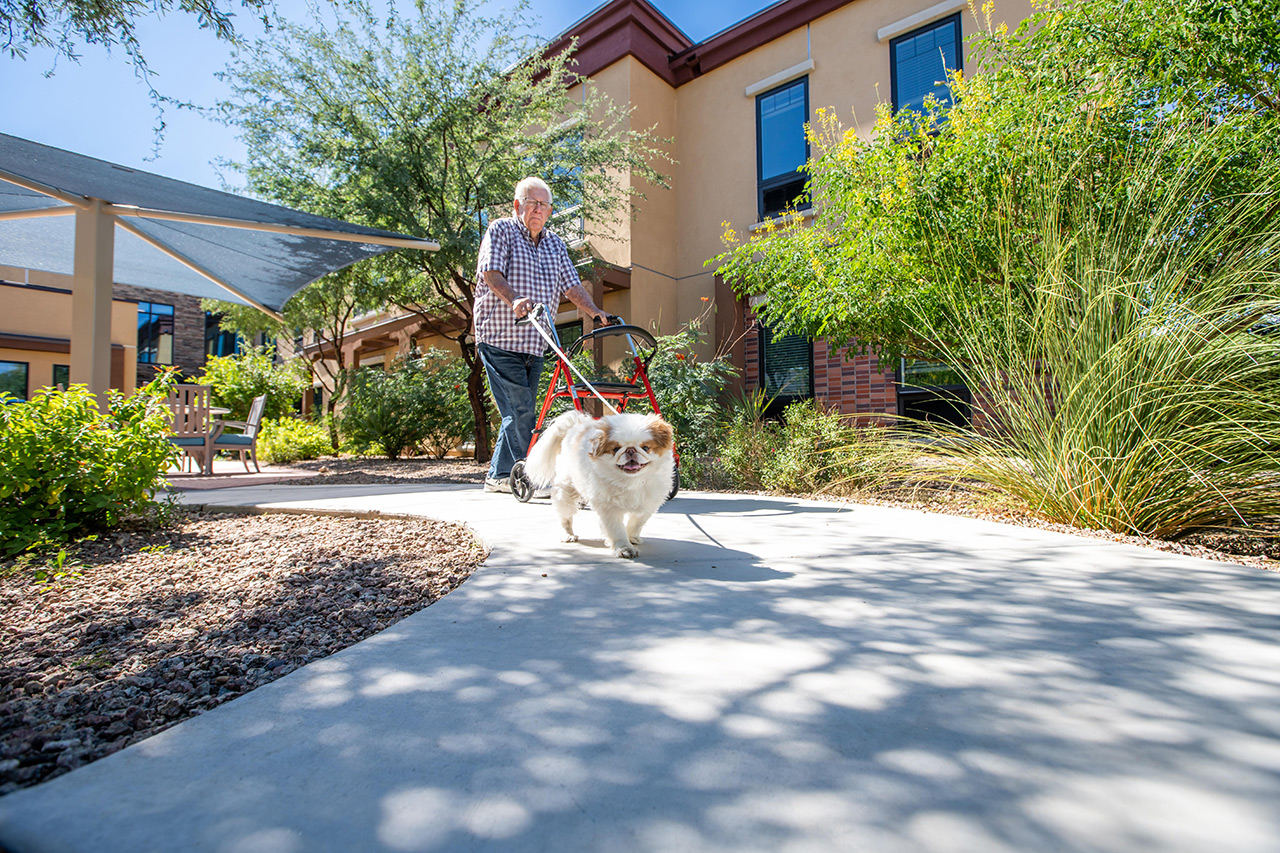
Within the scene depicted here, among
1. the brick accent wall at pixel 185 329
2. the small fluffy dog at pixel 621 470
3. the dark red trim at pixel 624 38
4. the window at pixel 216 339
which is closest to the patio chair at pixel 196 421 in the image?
the small fluffy dog at pixel 621 470

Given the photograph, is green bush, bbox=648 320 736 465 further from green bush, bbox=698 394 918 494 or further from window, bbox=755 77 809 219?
window, bbox=755 77 809 219

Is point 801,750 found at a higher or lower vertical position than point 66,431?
lower

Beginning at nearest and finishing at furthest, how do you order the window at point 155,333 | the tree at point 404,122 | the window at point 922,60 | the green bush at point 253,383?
the tree at point 404,122
the window at point 922,60
the green bush at point 253,383
the window at point 155,333

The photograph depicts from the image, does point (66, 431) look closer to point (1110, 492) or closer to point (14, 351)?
point (1110, 492)

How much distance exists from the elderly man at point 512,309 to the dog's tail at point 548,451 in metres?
0.88

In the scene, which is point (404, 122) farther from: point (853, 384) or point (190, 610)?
point (190, 610)

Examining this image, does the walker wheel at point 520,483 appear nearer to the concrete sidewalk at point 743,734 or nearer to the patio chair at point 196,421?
the concrete sidewalk at point 743,734

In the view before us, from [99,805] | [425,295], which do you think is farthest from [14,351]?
[99,805]

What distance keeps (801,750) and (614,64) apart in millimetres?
11181

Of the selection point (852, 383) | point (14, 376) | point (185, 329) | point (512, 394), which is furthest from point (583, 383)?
point (185, 329)

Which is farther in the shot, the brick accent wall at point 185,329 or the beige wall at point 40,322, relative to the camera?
the brick accent wall at point 185,329

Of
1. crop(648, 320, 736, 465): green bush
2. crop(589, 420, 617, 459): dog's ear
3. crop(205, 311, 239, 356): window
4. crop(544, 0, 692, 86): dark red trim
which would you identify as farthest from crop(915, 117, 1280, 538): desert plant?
crop(205, 311, 239, 356): window

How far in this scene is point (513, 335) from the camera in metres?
4.03

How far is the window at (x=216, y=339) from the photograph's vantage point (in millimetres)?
25453
